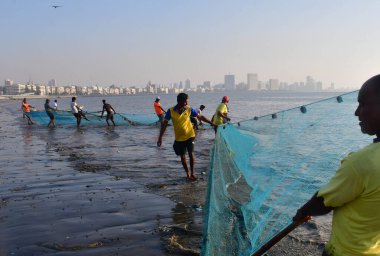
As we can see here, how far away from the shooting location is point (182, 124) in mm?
8125

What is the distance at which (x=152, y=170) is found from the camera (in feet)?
32.1

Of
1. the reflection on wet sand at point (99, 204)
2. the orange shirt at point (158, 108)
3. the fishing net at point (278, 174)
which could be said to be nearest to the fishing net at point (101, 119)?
the orange shirt at point (158, 108)

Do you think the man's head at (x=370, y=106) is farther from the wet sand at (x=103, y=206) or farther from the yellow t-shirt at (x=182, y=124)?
the yellow t-shirt at (x=182, y=124)

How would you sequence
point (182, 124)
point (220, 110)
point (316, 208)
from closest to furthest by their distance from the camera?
point (316, 208) < point (182, 124) < point (220, 110)

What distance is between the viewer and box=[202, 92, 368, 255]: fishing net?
12.2 feet

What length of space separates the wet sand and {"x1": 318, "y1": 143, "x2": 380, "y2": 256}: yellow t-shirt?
274 centimetres

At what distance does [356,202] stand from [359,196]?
0.05m

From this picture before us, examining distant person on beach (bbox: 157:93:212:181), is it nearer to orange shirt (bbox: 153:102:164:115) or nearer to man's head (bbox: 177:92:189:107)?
man's head (bbox: 177:92:189:107)

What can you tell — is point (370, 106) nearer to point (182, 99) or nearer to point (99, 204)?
point (99, 204)

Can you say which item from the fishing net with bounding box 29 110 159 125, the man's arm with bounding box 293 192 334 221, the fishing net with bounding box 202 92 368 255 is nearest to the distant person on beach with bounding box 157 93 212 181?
the fishing net with bounding box 202 92 368 255

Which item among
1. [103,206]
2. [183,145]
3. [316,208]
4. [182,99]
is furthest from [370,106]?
[183,145]

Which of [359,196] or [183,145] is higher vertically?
[359,196]

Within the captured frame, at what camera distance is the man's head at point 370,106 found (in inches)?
74.2

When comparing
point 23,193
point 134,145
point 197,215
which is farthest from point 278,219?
point 134,145
